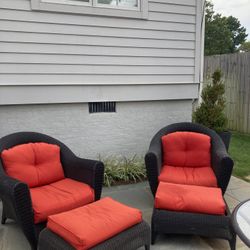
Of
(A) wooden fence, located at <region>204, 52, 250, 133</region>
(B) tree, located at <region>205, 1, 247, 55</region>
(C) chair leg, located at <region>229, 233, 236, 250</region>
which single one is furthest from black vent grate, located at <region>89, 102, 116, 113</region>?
(B) tree, located at <region>205, 1, 247, 55</region>

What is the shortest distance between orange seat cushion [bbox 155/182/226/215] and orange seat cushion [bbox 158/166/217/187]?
0.37m

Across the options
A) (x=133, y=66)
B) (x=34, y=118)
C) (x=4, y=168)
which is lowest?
(x=4, y=168)

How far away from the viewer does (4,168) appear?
117 inches

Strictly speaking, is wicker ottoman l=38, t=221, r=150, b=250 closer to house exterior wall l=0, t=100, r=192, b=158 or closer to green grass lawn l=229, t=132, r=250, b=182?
house exterior wall l=0, t=100, r=192, b=158

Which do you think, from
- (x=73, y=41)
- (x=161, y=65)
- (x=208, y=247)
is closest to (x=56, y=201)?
(x=208, y=247)

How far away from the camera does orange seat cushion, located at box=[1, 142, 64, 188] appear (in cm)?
299

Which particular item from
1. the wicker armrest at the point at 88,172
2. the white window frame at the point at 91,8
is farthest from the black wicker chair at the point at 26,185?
the white window frame at the point at 91,8

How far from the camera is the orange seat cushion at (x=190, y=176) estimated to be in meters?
3.22

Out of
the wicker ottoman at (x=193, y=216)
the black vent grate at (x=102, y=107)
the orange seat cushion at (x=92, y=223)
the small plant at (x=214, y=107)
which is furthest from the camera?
the small plant at (x=214, y=107)

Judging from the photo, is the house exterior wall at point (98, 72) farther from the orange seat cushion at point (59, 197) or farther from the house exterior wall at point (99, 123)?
the orange seat cushion at point (59, 197)

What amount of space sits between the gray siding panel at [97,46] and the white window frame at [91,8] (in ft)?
0.22

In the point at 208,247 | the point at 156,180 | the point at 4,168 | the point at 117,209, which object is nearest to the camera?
the point at 117,209

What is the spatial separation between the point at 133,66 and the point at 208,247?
272 centimetres

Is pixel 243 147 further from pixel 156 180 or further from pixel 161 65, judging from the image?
pixel 156 180
